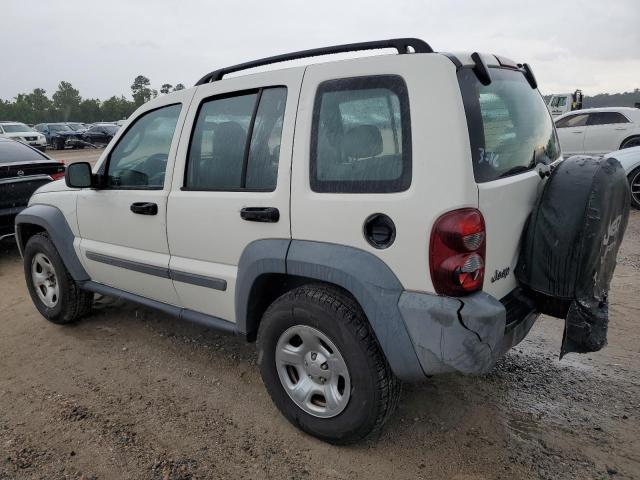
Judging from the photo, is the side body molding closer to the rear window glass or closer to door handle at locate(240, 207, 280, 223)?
door handle at locate(240, 207, 280, 223)

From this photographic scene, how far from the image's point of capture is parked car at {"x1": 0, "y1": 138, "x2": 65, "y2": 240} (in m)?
6.08

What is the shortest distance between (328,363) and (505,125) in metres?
1.44

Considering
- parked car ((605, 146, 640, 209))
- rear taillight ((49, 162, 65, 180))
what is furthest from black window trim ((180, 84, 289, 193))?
parked car ((605, 146, 640, 209))

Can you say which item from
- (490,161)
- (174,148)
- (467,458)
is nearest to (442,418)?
(467,458)

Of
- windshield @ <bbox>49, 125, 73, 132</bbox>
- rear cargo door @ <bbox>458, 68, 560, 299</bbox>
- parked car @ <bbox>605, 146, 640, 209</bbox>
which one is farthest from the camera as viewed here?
windshield @ <bbox>49, 125, 73, 132</bbox>

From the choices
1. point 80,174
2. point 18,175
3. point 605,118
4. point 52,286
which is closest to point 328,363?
point 80,174

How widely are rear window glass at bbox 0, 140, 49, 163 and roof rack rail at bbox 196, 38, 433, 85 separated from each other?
4.75 m

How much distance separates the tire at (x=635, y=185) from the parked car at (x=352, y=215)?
6147 mm

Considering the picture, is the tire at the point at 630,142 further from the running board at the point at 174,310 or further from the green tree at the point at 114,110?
the green tree at the point at 114,110

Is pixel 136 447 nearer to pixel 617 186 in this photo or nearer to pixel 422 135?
pixel 422 135

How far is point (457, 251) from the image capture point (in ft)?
6.57

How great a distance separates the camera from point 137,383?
320 cm

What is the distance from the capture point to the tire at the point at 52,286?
3988mm

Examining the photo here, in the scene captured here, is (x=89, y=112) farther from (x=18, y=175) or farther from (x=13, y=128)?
(x=18, y=175)
